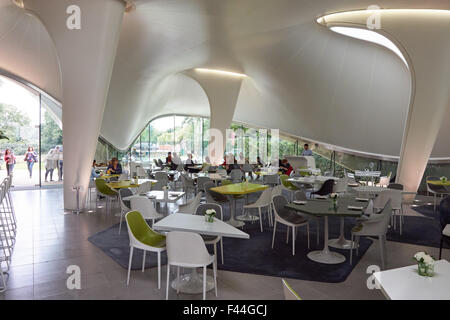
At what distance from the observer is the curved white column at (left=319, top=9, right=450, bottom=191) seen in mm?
8398

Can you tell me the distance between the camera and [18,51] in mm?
11156

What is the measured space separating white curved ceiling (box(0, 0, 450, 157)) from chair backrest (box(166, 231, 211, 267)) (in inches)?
232

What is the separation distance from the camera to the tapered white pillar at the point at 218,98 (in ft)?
54.3

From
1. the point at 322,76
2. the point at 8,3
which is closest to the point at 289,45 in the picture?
the point at 322,76

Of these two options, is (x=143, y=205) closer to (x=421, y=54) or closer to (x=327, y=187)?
(x=327, y=187)

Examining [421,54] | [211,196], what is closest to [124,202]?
[211,196]

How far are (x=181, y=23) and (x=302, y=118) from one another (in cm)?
902

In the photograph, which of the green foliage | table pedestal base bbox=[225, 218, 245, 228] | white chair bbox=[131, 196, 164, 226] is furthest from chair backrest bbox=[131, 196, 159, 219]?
the green foliage

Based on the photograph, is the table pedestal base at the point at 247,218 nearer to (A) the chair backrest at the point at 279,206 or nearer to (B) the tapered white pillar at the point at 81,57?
(A) the chair backrest at the point at 279,206

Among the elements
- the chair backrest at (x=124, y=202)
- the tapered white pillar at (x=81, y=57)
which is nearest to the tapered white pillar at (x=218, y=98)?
the tapered white pillar at (x=81, y=57)

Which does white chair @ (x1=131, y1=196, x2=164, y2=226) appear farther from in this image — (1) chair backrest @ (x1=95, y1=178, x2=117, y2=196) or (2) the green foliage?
(2) the green foliage
